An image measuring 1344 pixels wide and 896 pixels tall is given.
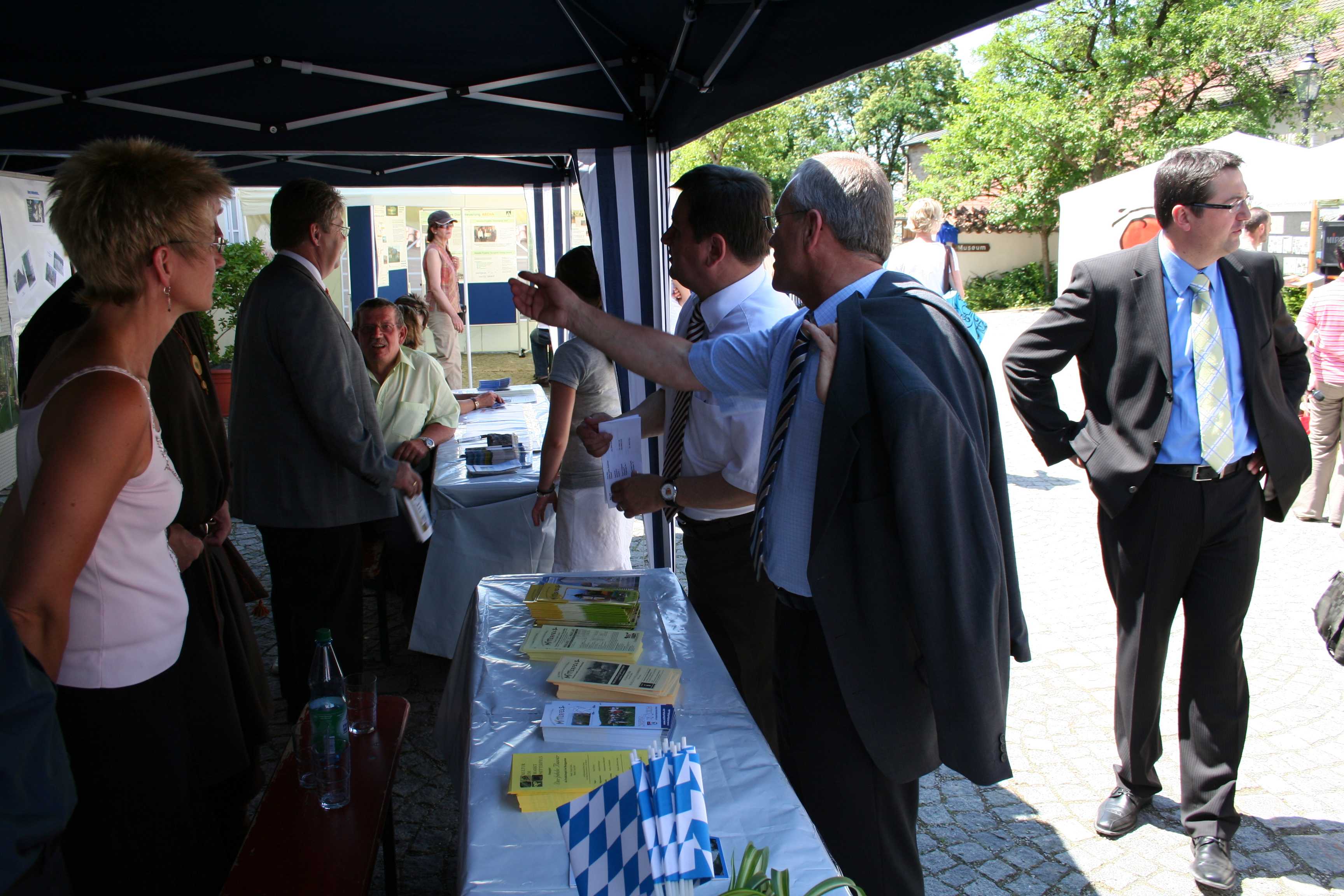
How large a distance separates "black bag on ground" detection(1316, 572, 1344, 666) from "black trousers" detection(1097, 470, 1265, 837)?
→ 43cm

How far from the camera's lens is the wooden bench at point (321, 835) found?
162 centimetres

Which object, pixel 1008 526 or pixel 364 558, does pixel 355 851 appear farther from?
pixel 364 558

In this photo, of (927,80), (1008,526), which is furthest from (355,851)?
(927,80)

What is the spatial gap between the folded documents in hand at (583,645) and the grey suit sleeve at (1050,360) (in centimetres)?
151

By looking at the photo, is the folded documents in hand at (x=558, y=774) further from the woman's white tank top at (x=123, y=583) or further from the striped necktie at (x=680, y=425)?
the striped necktie at (x=680, y=425)

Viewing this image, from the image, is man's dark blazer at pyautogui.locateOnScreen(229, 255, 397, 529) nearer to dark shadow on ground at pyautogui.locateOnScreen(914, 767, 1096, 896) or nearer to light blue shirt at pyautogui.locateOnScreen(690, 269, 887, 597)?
light blue shirt at pyautogui.locateOnScreen(690, 269, 887, 597)

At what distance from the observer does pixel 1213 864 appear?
2475 mm

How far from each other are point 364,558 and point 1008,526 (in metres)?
3.25

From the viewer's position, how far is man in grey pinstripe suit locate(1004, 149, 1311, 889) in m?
2.48

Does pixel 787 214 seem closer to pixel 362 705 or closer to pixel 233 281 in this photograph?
pixel 362 705

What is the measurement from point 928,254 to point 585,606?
4933 mm

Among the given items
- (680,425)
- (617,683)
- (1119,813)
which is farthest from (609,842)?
(1119,813)

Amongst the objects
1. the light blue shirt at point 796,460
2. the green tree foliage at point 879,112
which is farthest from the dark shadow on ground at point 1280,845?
the green tree foliage at point 879,112

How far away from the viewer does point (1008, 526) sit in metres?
1.72
